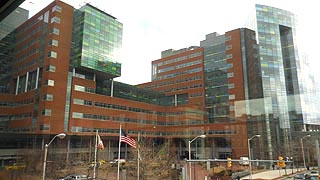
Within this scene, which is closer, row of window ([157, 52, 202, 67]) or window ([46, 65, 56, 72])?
window ([46, 65, 56, 72])

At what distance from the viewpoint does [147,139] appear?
20.0 meters

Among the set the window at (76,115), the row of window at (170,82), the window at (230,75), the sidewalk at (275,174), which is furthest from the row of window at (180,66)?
the sidewalk at (275,174)

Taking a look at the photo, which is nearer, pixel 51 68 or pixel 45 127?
pixel 45 127

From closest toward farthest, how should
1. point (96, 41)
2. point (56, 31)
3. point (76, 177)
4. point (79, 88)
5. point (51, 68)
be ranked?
point (76, 177) → point (51, 68) → point (56, 31) → point (79, 88) → point (96, 41)

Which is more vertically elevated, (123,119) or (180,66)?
(180,66)

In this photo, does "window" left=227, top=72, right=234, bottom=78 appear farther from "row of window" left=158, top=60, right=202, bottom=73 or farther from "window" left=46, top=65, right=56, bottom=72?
"window" left=46, top=65, right=56, bottom=72

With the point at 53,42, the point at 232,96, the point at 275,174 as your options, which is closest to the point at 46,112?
the point at 53,42

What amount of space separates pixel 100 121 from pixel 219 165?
12.9 m

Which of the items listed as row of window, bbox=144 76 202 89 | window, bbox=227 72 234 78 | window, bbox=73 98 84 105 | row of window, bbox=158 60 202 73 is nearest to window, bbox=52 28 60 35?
window, bbox=73 98 84 105

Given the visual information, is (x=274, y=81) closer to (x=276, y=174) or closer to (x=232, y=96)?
(x=232, y=96)

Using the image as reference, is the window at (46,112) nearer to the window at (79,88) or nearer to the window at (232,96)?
the window at (79,88)

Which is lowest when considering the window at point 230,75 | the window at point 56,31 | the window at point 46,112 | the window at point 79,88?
the window at point 46,112

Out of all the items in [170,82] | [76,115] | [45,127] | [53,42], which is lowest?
[45,127]

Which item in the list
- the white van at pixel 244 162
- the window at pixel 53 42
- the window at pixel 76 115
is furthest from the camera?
the window at pixel 76 115
